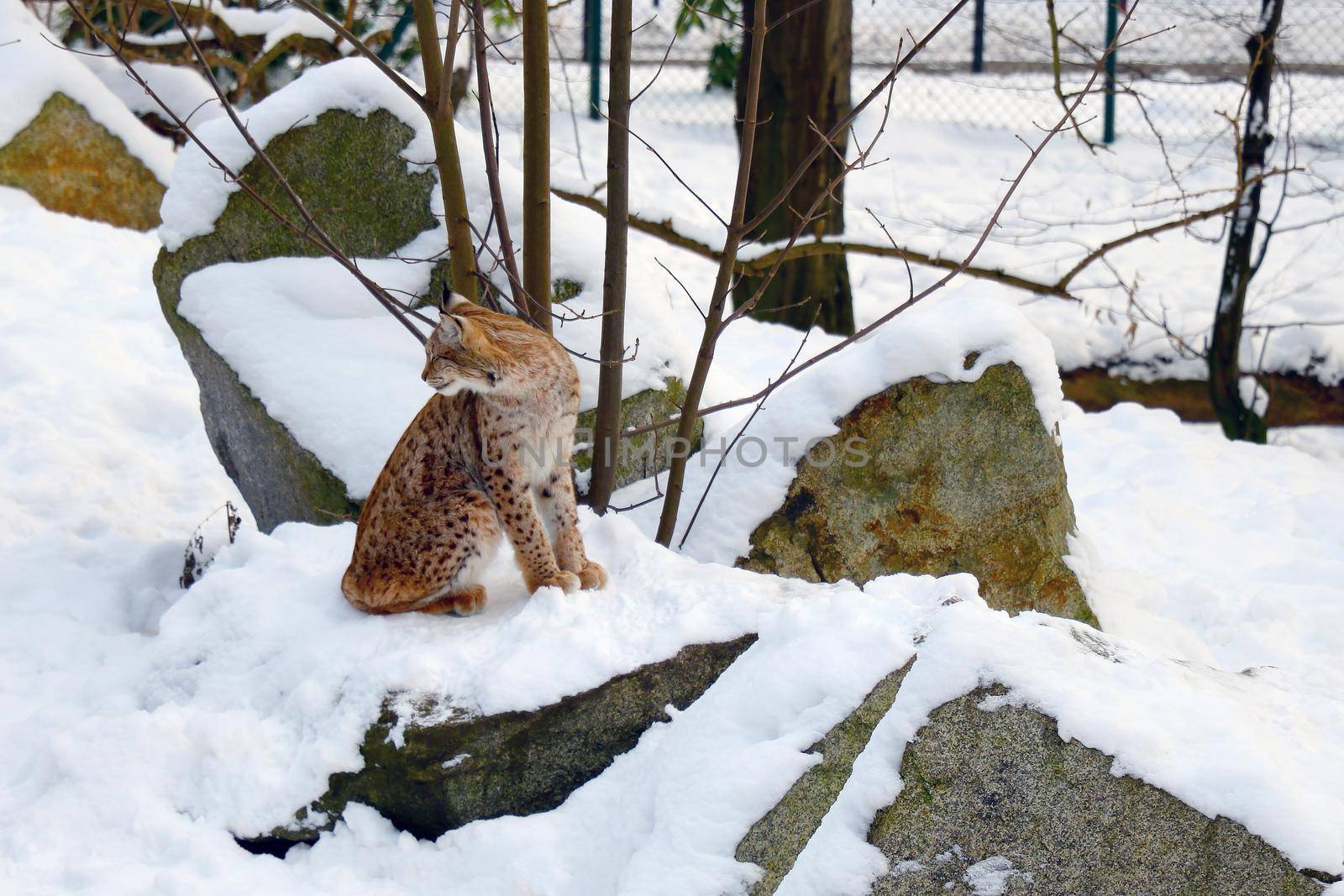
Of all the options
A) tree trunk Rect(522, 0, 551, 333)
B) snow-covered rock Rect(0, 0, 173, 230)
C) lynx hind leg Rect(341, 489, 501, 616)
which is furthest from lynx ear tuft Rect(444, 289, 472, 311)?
snow-covered rock Rect(0, 0, 173, 230)

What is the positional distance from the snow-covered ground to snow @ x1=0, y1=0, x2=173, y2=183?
4316 mm

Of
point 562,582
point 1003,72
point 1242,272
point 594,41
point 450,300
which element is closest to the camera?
point 450,300

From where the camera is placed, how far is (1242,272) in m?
6.94

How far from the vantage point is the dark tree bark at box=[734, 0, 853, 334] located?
725 cm

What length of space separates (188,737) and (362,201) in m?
2.57

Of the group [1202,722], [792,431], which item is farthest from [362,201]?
[1202,722]

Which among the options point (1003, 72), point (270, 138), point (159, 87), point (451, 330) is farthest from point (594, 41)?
point (451, 330)

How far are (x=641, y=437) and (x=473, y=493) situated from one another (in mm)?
1303

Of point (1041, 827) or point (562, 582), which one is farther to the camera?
point (562, 582)

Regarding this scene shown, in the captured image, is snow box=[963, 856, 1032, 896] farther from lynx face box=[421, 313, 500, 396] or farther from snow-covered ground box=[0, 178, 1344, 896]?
lynx face box=[421, 313, 500, 396]

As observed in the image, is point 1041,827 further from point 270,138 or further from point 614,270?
point 270,138

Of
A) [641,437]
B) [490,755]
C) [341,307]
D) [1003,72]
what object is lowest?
[490,755]

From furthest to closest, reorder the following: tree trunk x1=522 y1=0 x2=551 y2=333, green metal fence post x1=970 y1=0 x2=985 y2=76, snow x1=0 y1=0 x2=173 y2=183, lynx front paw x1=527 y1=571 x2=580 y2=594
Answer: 1. green metal fence post x1=970 y1=0 x2=985 y2=76
2. snow x1=0 y1=0 x2=173 y2=183
3. tree trunk x1=522 y1=0 x2=551 y2=333
4. lynx front paw x1=527 y1=571 x2=580 y2=594

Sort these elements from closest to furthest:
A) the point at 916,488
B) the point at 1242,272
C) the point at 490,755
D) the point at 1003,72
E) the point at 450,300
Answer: the point at 490,755 < the point at 450,300 < the point at 916,488 < the point at 1242,272 < the point at 1003,72
